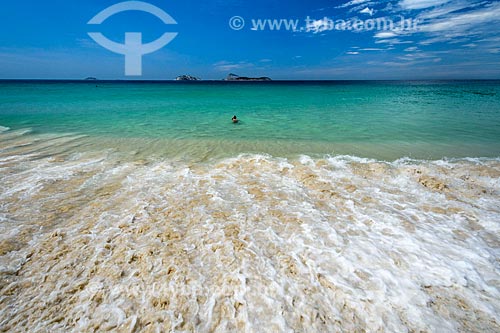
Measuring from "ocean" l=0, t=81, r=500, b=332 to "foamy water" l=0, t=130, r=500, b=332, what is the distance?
0.07ft

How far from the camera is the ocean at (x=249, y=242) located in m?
3.34

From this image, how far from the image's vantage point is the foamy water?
3.31 meters

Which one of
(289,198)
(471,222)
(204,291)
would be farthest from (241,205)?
(471,222)

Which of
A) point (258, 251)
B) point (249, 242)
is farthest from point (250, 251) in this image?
point (249, 242)

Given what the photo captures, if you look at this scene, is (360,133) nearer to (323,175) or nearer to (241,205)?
(323,175)

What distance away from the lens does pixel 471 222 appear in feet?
17.6

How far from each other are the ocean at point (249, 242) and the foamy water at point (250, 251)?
0.07 ft

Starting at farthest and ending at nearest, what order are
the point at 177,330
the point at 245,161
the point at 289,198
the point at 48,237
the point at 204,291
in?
the point at 245,161 → the point at 289,198 → the point at 48,237 → the point at 204,291 → the point at 177,330

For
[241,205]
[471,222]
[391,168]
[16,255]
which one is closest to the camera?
[16,255]

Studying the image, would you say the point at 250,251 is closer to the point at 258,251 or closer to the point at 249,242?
the point at 258,251

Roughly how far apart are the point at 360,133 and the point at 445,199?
332 inches

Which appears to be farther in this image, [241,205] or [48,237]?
[241,205]

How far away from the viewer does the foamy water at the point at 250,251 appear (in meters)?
3.31

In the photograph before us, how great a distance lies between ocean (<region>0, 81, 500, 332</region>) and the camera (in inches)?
131
